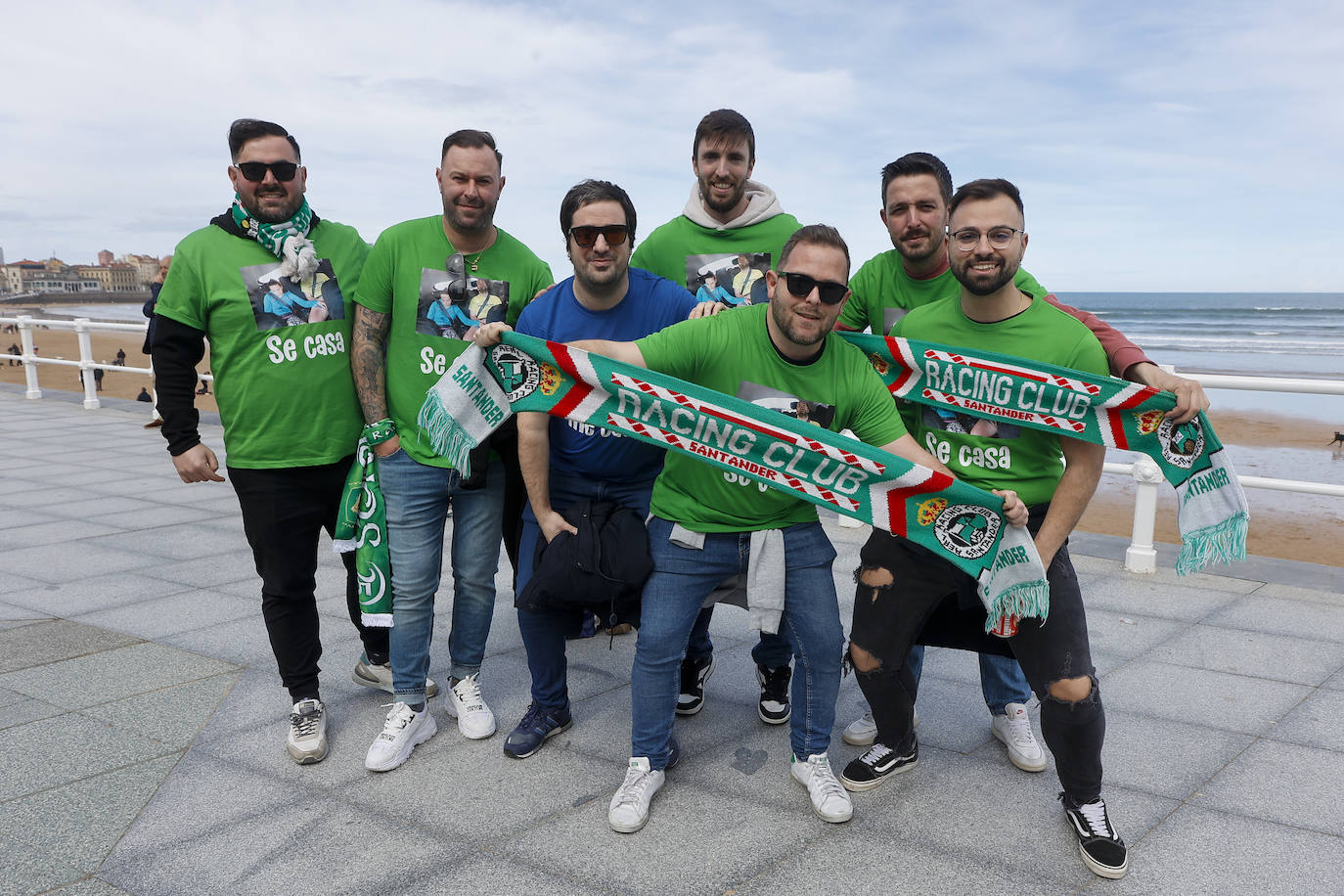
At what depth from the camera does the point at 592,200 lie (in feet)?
9.71

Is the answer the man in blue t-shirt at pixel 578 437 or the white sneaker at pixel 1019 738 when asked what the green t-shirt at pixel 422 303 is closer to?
the man in blue t-shirt at pixel 578 437

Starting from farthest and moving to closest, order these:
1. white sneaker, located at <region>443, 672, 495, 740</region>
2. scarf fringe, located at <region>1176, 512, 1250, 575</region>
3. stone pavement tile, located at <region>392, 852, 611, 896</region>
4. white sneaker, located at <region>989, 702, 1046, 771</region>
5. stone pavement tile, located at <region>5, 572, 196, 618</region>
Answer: stone pavement tile, located at <region>5, 572, 196, 618</region> → white sneaker, located at <region>443, 672, 495, 740</region> → white sneaker, located at <region>989, 702, 1046, 771</region> → scarf fringe, located at <region>1176, 512, 1250, 575</region> → stone pavement tile, located at <region>392, 852, 611, 896</region>

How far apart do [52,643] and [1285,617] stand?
220 inches

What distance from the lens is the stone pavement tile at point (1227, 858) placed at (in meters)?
2.45

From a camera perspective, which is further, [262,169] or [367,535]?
[367,535]

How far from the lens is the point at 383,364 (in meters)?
3.27

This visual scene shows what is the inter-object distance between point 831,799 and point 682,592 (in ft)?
2.45

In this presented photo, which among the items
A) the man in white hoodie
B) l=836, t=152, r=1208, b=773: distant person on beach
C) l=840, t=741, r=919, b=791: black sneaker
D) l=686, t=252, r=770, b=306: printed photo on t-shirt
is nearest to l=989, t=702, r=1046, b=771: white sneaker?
l=836, t=152, r=1208, b=773: distant person on beach

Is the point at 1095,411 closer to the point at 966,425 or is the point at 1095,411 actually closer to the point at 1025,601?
the point at 966,425

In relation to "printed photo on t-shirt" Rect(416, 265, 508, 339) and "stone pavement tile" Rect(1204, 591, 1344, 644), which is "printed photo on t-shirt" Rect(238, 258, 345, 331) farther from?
"stone pavement tile" Rect(1204, 591, 1344, 644)

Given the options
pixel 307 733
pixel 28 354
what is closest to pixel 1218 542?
pixel 307 733

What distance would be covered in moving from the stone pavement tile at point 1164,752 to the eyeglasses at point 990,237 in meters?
1.73

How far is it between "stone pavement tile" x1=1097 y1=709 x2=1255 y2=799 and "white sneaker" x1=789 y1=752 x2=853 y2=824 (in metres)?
0.90

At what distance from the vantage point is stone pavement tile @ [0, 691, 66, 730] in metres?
3.30
